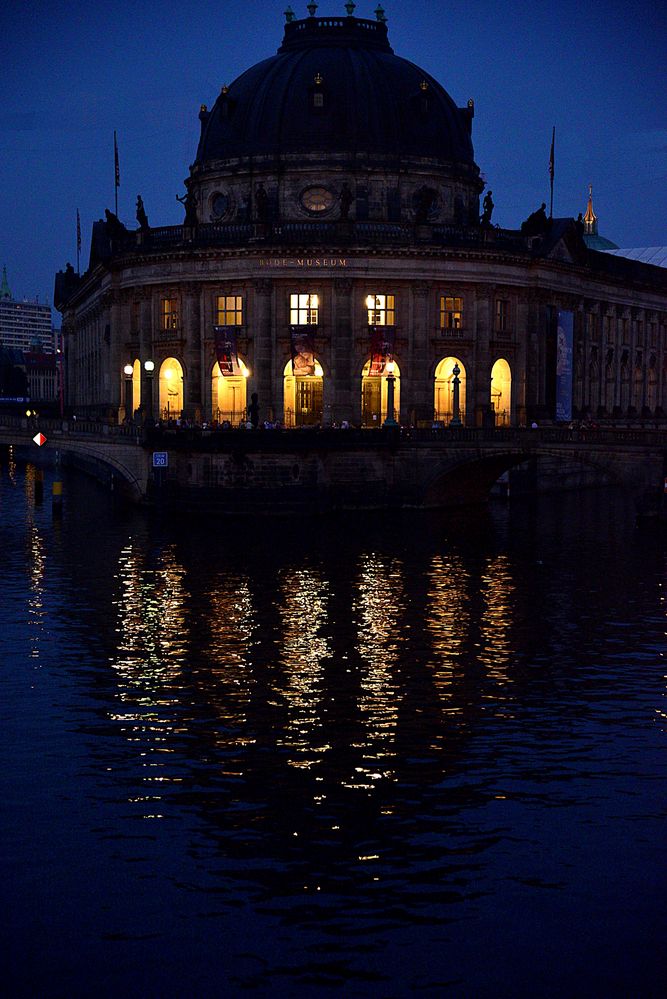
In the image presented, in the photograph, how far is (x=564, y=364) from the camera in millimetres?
112000

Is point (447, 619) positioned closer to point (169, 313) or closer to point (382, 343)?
point (382, 343)

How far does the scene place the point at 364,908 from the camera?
78.1 ft

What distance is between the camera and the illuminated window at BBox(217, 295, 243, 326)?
3942 inches

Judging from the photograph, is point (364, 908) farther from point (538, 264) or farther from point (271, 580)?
point (538, 264)

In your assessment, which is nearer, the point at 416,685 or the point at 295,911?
the point at 295,911

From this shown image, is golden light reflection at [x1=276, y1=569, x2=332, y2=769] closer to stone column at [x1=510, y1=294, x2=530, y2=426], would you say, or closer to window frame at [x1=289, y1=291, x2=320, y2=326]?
window frame at [x1=289, y1=291, x2=320, y2=326]

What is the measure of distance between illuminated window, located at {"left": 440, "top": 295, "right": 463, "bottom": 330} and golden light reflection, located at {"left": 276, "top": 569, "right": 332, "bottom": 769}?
A: 43242 mm

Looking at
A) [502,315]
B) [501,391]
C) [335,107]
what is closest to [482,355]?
[502,315]

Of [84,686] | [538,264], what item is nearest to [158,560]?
[84,686]

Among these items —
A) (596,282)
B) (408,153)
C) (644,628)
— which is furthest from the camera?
(596,282)

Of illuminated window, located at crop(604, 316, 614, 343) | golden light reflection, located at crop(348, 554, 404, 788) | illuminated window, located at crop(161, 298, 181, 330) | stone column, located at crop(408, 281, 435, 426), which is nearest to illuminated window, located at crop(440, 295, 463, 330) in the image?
stone column, located at crop(408, 281, 435, 426)

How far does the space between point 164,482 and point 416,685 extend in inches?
1870

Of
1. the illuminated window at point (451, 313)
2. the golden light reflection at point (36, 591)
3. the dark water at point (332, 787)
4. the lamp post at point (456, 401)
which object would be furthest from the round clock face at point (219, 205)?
the dark water at point (332, 787)

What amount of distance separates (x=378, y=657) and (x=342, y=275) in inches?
2273
